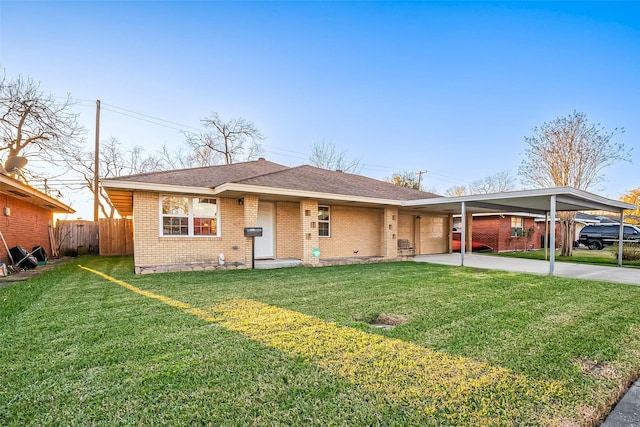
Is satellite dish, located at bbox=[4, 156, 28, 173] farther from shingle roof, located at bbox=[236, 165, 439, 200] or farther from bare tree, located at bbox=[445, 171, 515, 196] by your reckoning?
bare tree, located at bbox=[445, 171, 515, 196]

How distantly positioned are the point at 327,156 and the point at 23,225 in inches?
878

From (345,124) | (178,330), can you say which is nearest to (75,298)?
(178,330)

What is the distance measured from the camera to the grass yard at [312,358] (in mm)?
2174

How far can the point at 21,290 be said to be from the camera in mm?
6359

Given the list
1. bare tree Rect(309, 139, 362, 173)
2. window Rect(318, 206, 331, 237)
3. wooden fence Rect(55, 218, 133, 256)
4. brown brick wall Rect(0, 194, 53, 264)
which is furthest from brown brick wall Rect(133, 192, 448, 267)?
bare tree Rect(309, 139, 362, 173)

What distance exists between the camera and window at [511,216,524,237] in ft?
64.2

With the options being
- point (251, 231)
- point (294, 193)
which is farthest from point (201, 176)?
point (294, 193)

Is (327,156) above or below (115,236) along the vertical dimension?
above

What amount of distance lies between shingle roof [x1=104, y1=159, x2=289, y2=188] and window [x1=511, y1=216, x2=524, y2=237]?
16.1 meters

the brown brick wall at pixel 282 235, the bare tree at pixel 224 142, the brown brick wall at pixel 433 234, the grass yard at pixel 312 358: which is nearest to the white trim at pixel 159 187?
the brown brick wall at pixel 282 235

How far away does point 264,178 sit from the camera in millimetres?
10180

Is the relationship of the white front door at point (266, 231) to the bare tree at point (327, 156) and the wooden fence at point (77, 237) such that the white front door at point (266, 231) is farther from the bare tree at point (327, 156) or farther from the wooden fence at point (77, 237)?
the bare tree at point (327, 156)

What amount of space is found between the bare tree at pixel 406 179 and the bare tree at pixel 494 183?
1141cm

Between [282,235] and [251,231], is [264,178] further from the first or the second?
[282,235]
